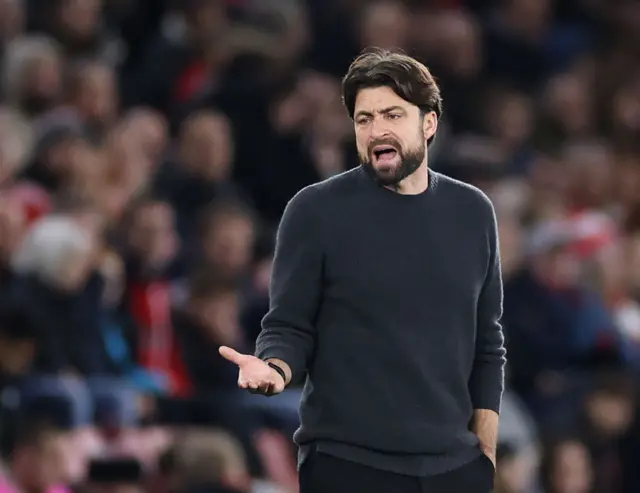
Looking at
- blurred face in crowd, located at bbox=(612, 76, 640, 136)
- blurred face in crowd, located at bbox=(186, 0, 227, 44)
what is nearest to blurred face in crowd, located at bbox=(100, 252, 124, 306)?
blurred face in crowd, located at bbox=(186, 0, 227, 44)

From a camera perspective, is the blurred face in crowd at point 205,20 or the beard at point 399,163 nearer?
the beard at point 399,163

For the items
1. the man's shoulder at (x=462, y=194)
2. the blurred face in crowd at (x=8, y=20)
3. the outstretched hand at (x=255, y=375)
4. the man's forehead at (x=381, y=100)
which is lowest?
the outstretched hand at (x=255, y=375)

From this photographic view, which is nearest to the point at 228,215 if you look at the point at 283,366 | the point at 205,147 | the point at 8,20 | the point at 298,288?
the point at 205,147

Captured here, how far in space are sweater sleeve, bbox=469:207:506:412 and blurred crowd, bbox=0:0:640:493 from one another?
233 cm

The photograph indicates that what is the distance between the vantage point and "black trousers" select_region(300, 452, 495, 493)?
3709mm

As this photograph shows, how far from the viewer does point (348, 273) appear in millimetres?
3754

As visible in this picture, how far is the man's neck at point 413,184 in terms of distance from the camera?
3.85 meters

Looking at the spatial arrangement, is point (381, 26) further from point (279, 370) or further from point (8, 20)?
point (279, 370)

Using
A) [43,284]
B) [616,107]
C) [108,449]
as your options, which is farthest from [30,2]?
[616,107]

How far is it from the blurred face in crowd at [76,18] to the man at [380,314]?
5248 millimetres

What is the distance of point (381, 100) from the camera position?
12.3ft

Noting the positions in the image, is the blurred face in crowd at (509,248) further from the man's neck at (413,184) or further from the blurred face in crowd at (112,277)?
the man's neck at (413,184)

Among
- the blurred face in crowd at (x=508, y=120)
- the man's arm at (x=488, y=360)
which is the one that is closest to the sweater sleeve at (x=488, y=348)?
the man's arm at (x=488, y=360)

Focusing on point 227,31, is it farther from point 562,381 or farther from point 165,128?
point 562,381
